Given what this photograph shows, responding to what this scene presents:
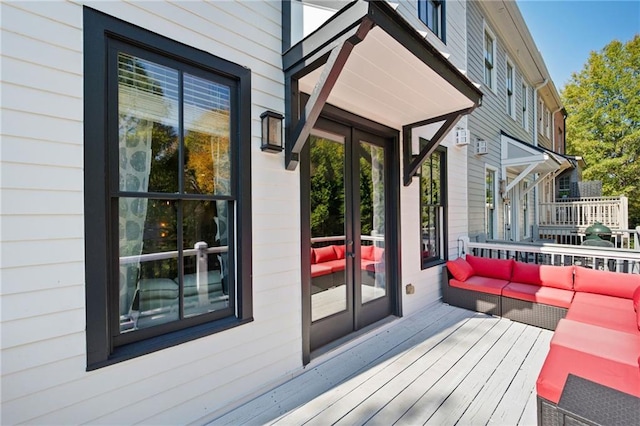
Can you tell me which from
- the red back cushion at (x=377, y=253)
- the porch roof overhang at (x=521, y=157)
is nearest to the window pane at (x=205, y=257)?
the red back cushion at (x=377, y=253)

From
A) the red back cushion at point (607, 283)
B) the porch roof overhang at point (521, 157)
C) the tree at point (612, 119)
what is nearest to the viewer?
the red back cushion at point (607, 283)

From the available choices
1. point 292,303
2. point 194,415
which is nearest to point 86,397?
point 194,415

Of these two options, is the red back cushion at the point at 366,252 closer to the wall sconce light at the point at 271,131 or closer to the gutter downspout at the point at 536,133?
the wall sconce light at the point at 271,131

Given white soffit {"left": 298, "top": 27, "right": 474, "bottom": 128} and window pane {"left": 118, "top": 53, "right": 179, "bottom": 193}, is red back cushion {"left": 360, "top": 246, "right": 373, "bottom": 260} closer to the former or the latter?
white soffit {"left": 298, "top": 27, "right": 474, "bottom": 128}

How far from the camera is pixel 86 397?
1.50 m

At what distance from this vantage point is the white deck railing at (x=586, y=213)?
8188 millimetres

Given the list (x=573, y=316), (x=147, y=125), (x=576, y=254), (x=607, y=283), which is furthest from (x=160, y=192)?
(x=576, y=254)

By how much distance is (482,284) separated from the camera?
13.2ft

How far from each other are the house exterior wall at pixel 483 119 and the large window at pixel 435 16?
3.83ft

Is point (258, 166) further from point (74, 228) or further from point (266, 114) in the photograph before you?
point (74, 228)

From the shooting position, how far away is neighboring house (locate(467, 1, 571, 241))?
5.82 meters

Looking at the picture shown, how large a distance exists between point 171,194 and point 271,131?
2.91 feet

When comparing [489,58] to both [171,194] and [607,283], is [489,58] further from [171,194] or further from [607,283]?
[171,194]

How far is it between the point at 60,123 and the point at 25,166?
0.27m
